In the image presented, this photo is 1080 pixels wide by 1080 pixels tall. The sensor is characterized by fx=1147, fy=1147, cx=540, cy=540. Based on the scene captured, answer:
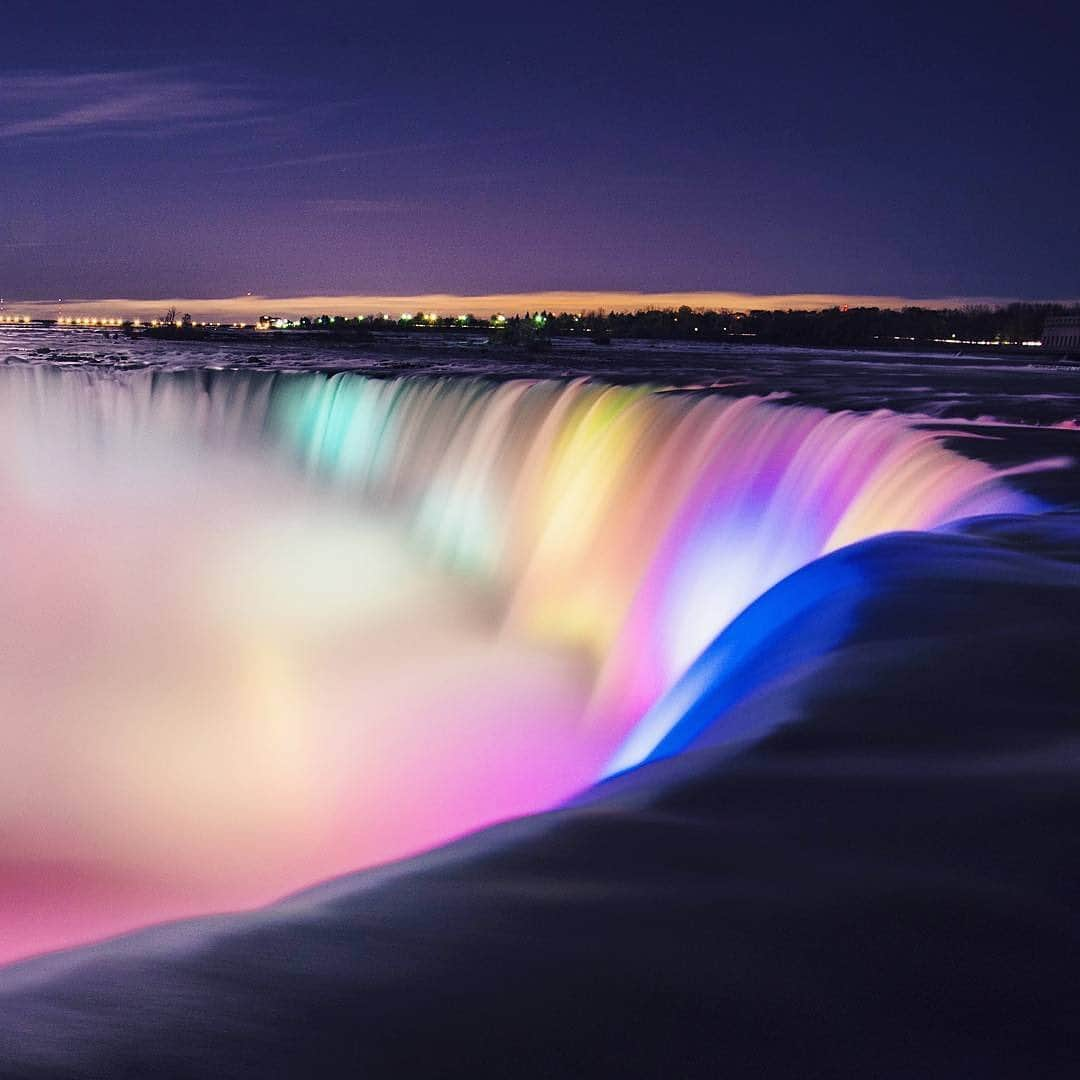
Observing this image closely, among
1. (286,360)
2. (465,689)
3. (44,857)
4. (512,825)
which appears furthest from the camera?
(286,360)

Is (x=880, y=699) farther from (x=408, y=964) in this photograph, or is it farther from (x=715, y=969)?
(x=408, y=964)

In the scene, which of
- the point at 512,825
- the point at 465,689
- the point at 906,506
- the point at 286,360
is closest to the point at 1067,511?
the point at 906,506

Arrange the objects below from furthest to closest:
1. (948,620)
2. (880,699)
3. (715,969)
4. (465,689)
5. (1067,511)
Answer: (465,689)
(1067,511)
(948,620)
(880,699)
(715,969)

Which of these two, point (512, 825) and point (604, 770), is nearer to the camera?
point (512, 825)

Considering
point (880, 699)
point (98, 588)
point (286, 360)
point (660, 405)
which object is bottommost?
point (880, 699)

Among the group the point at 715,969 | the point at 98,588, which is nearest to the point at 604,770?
the point at 715,969

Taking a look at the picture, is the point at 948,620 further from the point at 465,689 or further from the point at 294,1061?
the point at 465,689

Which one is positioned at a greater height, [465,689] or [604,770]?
[465,689]
